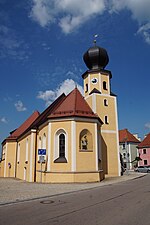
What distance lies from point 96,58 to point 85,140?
13839 millimetres

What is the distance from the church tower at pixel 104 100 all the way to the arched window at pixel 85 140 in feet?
24.1

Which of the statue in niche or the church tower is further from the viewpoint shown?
the church tower

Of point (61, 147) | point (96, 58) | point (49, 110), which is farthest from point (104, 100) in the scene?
point (61, 147)

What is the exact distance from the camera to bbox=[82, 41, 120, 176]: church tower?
28234mm

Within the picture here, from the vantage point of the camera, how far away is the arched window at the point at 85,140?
2056 cm

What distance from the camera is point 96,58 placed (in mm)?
30328

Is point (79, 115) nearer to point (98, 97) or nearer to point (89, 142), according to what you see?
point (89, 142)

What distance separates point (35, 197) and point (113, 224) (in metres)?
5.99

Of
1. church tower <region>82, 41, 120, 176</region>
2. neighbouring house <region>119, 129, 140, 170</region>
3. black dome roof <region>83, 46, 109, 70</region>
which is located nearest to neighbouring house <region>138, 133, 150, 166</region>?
neighbouring house <region>119, 129, 140, 170</region>

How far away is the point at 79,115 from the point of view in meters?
20.6

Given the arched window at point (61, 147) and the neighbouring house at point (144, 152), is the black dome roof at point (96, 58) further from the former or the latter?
the neighbouring house at point (144, 152)

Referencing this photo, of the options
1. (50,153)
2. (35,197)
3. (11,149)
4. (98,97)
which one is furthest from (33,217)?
(11,149)

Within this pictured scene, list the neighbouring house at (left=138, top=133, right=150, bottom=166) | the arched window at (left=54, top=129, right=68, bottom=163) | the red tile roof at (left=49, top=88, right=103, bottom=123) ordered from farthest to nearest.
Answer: the neighbouring house at (left=138, top=133, right=150, bottom=166) → the red tile roof at (left=49, top=88, right=103, bottom=123) → the arched window at (left=54, top=129, right=68, bottom=163)

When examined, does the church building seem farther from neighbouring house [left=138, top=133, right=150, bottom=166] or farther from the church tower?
neighbouring house [left=138, top=133, right=150, bottom=166]
